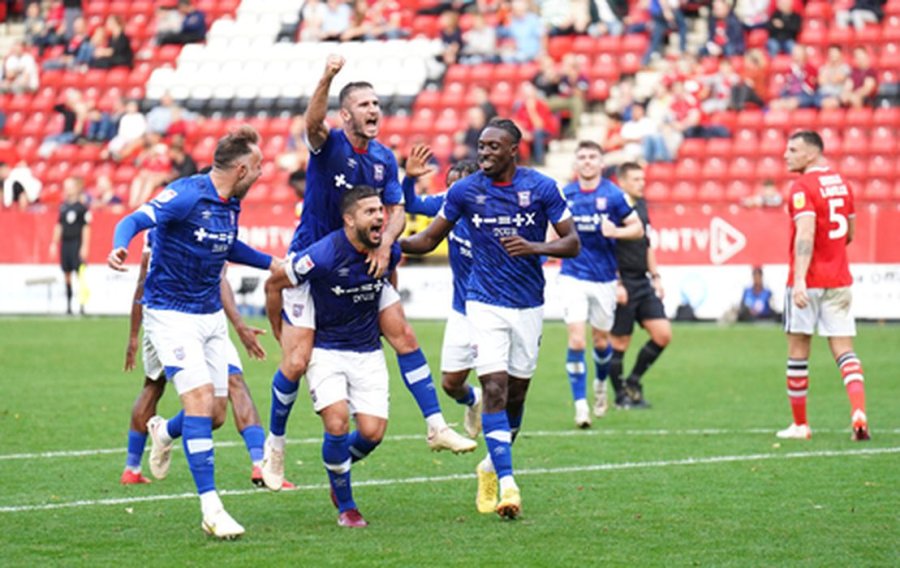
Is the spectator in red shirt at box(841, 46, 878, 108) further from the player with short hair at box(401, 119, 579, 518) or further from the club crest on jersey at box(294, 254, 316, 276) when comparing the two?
the club crest on jersey at box(294, 254, 316, 276)

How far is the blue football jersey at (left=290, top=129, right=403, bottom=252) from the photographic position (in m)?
9.92

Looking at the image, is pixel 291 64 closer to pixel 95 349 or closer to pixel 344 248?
pixel 95 349

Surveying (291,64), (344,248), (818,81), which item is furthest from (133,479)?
(291,64)

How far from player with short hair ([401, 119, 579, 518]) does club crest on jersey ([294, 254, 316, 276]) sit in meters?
0.79

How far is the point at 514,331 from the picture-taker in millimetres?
9828

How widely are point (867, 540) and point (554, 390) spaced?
916 cm

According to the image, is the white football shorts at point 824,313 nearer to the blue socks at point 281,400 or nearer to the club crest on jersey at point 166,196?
the blue socks at point 281,400

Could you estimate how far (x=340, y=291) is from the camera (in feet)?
30.8

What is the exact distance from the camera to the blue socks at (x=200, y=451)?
28.5 ft

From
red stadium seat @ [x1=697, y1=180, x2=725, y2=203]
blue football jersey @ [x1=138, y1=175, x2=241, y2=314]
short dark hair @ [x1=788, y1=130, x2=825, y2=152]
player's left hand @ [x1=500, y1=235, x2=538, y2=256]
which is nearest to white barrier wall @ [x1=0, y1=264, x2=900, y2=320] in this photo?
red stadium seat @ [x1=697, y1=180, x2=725, y2=203]

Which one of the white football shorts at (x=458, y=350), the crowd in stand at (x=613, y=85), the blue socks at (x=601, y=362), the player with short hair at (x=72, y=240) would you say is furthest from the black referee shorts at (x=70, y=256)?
→ the white football shorts at (x=458, y=350)

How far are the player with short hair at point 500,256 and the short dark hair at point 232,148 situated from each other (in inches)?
50.4

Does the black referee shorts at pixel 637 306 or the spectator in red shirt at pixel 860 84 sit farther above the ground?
the spectator in red shirt at pixel 860 84

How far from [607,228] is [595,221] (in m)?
0.20
